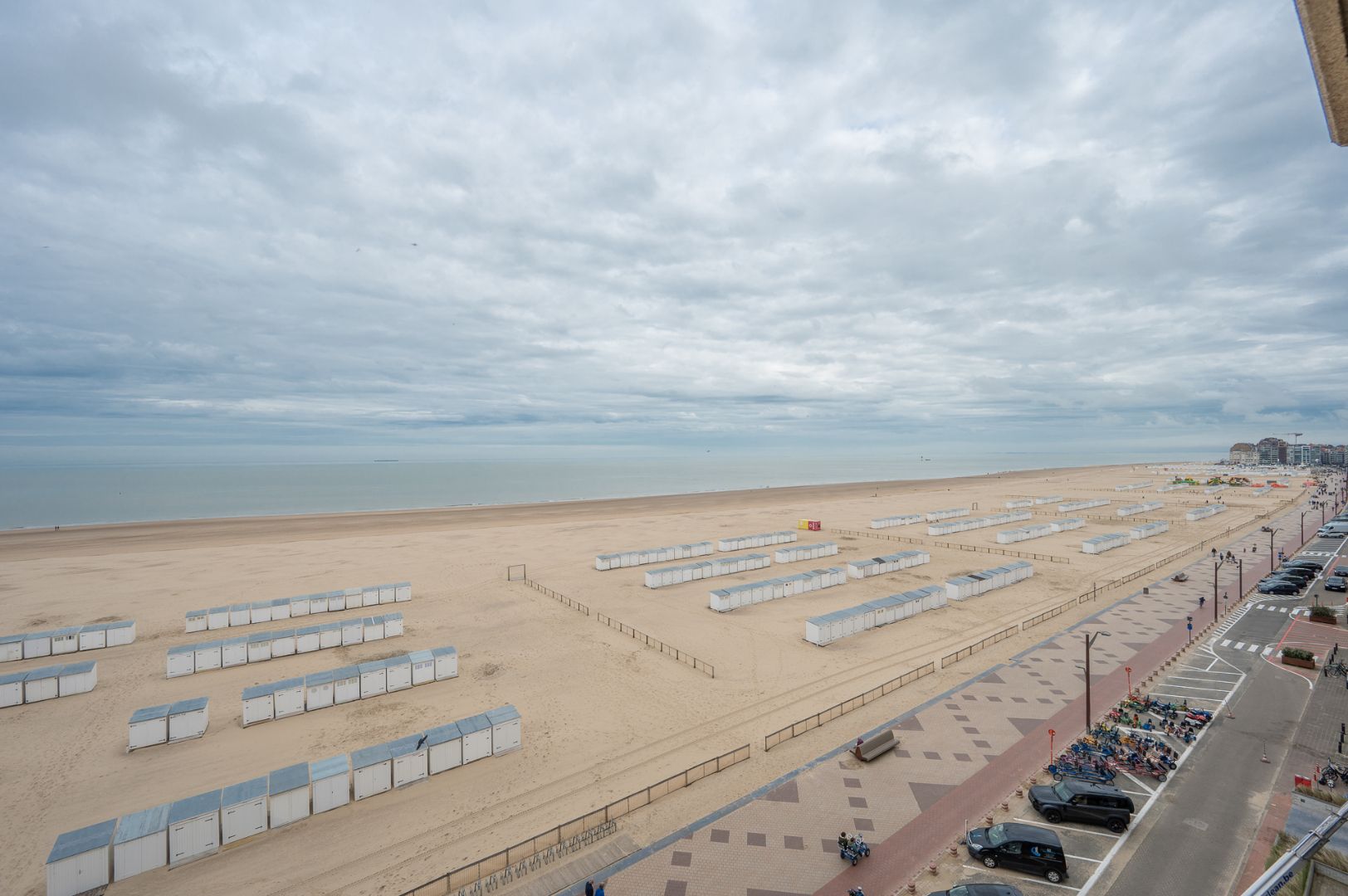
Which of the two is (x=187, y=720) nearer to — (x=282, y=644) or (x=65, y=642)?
(x=282, y=644)

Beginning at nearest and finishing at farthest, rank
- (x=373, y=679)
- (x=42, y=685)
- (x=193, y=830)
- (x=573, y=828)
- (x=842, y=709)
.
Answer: (x=193, y=830) → (x=573, y=828) → (x=842, y=709) → (x=42, y=685) → (x=373, y=679)

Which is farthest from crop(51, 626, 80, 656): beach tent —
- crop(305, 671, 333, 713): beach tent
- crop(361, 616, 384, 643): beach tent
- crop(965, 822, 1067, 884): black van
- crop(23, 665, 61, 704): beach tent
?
crop(965, 822, 1067, 884): black van

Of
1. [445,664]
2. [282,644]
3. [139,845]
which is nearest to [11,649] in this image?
[282,644]

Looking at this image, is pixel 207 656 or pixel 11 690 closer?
pixel 11 690

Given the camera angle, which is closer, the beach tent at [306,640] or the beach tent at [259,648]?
the beach tent at [259,648]

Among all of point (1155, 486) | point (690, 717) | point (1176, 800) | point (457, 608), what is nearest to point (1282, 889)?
point (1176, 800)

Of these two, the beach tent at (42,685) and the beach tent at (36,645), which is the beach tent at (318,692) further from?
the beach tent at (36,645)

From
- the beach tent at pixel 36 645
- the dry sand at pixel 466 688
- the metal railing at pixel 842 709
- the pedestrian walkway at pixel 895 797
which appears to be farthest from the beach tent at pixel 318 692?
the metal railing at pixel 842 709
